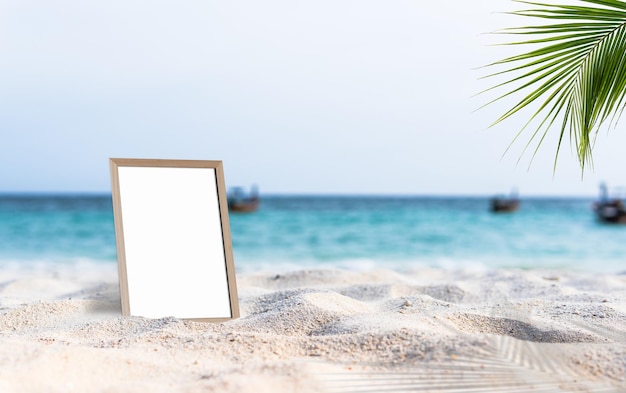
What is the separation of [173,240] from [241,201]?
1891 cm

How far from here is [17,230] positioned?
54.4 feet

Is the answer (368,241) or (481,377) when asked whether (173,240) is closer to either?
(481,377)

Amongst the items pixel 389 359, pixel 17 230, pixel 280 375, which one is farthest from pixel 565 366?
pixel 17 230

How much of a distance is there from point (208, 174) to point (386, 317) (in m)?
1.05

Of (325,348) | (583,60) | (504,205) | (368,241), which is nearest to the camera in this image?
(325,348)

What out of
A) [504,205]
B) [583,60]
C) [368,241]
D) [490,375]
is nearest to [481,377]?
[490,375]

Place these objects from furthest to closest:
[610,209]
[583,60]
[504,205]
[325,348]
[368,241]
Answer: [504,205] < [610,209] < [368,241] < [583,60] < [325,348]

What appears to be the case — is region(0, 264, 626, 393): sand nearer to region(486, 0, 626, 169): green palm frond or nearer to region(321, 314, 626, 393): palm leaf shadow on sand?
region(321, 314, 626, 393): palm leaf shadow on sand

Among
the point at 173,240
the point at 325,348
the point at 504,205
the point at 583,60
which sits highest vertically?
the point at 583,60

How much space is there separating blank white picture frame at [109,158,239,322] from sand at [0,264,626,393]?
17 cm

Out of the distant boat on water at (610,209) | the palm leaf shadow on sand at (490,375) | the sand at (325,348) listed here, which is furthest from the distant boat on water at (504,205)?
the palm leaf shadow on sand at (490,375)

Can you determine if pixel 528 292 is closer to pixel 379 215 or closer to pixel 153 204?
pixel 153 204

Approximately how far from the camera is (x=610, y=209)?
18.6m

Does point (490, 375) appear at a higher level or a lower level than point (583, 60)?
lower
